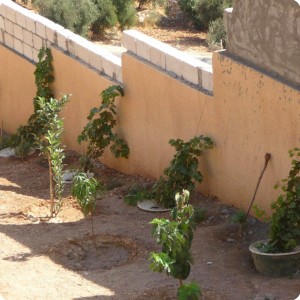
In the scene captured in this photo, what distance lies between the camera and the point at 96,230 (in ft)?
29.9

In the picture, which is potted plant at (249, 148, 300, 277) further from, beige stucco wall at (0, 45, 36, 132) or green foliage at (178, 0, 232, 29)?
green foliage at (178, 0, 232, 29)

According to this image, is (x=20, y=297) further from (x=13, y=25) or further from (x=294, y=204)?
(x=13, y=25)

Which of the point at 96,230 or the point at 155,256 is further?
the point at 96,230

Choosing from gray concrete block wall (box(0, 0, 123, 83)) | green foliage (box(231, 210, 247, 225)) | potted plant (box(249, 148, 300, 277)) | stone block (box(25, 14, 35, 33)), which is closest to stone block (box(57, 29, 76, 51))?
gray concrete block wall (box(0, 0, 123, 83))

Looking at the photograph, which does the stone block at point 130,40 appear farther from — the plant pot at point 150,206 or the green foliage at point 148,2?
the green foliage at point 148,2

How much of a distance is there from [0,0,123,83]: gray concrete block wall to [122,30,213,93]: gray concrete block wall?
0.46 m

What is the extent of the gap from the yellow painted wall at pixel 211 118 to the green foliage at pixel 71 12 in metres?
10.4

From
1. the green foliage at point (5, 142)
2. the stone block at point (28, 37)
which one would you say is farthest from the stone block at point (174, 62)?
the green foliage at point (5, 142)

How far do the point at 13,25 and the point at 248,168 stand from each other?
505 cm

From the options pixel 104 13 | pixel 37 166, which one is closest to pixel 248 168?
pixel 37 166

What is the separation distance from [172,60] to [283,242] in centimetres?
287

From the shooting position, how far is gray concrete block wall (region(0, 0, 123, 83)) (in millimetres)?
11156

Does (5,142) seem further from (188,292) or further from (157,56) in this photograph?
(188,292)

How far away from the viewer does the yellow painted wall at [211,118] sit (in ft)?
28.2
